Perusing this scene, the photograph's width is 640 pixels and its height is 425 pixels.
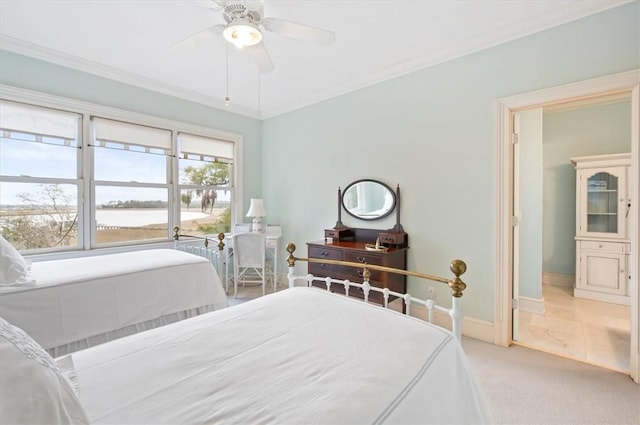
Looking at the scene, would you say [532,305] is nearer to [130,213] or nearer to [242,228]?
[242,228]

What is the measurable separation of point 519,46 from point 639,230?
1.70 m

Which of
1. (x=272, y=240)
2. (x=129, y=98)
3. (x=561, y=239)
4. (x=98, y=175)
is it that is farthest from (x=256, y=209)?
(x=561, y=239)

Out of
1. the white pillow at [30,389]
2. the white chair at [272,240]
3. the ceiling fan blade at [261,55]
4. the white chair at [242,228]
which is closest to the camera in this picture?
the white pillow at [30,389]

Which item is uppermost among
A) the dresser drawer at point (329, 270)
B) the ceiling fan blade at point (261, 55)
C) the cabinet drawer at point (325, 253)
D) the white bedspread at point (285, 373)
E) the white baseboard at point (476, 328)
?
the ceiling fan blade at point (261, 55)

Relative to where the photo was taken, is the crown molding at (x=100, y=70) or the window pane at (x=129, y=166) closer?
the crown molding at (x=100, y=70)

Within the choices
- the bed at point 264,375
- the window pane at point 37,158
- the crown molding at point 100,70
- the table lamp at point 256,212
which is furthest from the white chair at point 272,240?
the bed at point 264,375

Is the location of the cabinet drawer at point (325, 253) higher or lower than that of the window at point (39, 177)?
lower

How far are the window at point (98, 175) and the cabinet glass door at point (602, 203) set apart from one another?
5.18m

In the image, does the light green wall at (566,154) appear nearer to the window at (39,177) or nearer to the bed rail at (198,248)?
the bed rail at (198,248)

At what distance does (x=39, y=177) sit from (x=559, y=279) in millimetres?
6820

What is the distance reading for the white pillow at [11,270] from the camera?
6.10ft

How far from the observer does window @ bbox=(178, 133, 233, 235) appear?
412 cm

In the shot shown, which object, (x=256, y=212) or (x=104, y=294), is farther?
(x=256, y=212)

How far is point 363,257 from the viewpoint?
3010 millimetres
